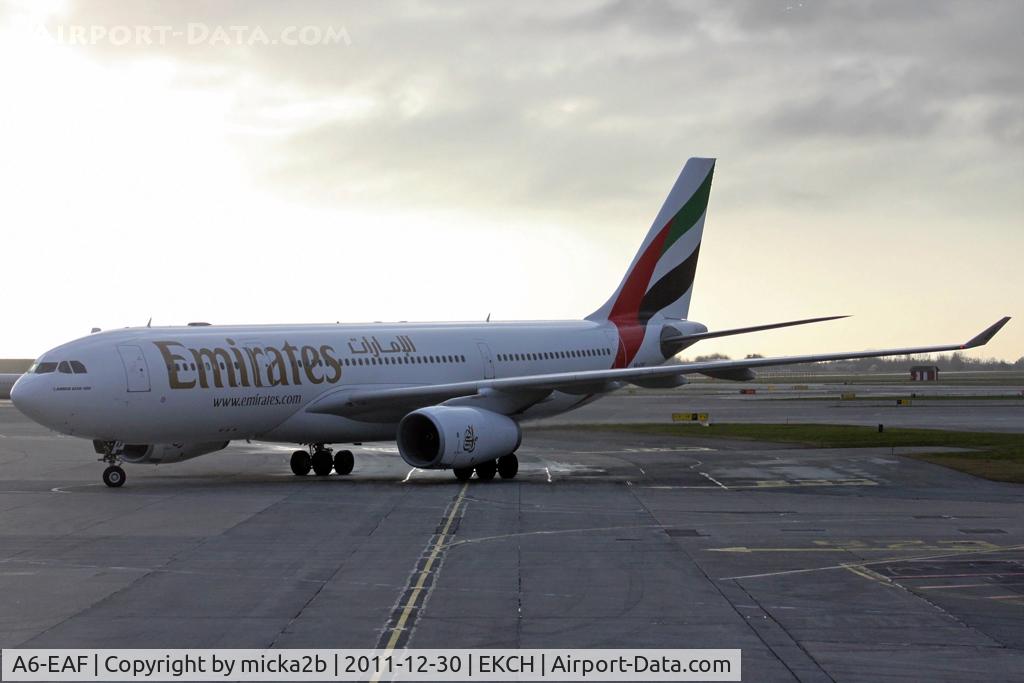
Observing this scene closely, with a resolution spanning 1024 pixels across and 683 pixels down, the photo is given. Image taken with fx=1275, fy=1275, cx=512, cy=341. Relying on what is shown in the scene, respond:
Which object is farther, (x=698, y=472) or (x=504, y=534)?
(x=698, y=472)

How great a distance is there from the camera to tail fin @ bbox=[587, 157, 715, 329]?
157 feet

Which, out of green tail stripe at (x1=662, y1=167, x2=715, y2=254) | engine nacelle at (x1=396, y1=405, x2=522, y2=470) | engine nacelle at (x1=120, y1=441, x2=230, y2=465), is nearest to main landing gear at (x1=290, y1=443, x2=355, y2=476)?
engine nacelle at (x1=120, y1=441, x2=230, y2=465)

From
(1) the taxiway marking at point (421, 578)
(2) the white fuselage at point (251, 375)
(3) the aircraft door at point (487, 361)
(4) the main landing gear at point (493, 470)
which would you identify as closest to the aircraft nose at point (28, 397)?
(2) the white fuselage at point (251, 375)

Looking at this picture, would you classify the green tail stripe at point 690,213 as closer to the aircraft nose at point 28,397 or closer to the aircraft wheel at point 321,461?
the aircraft wheel at point 321,461

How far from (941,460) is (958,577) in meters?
22.0

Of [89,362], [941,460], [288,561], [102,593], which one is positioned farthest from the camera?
[941,460]

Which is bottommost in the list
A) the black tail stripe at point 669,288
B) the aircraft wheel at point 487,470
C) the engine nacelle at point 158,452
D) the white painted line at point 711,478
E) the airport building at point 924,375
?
the airport building at point 924,375

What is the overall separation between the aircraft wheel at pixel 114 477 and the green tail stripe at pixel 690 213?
73.6 ft

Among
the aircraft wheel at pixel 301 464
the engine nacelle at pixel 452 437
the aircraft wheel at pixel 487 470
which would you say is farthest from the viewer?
the aircraft wheel at pixel 301 464

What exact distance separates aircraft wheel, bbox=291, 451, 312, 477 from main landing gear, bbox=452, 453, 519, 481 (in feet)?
17.2

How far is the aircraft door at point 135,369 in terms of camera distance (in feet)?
109

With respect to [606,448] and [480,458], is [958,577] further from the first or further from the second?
[606,448]

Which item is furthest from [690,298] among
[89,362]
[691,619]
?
[691,619]

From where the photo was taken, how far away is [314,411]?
36.7 meters
